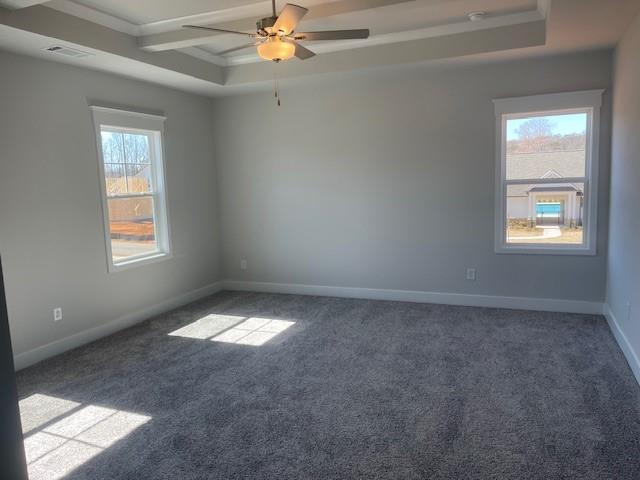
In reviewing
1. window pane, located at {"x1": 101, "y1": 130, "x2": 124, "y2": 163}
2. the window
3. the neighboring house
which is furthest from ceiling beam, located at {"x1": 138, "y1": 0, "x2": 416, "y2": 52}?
the neighboring house

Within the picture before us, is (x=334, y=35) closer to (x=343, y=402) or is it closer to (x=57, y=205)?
(x=343, y=402)

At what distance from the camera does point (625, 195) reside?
149 inches

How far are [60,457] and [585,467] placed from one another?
284cm

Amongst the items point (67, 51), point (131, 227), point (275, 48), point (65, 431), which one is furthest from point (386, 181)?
point (65, 431)

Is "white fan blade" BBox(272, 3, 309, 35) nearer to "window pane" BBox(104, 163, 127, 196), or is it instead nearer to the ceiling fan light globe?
the ceiling fan light globe

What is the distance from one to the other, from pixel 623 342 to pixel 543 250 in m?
1.36

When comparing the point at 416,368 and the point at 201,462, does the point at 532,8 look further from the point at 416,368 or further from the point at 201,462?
the point at 201,462

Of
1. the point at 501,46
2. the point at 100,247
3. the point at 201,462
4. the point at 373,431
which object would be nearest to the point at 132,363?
the point at 100,247

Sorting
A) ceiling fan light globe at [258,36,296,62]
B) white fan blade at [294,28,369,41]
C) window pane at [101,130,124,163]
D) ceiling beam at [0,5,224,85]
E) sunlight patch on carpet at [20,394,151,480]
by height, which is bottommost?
sunlight patch on carpet at [20,394,151,480]

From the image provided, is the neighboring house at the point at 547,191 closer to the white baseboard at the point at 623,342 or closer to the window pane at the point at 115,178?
the white baseboard at the point at 623,342

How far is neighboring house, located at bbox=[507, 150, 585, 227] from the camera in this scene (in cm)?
474

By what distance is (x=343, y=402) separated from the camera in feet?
10.2

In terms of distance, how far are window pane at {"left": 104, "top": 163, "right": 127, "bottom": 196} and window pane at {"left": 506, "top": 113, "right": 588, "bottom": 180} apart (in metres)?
4.16

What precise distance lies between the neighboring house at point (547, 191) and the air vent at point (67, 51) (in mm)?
4256
